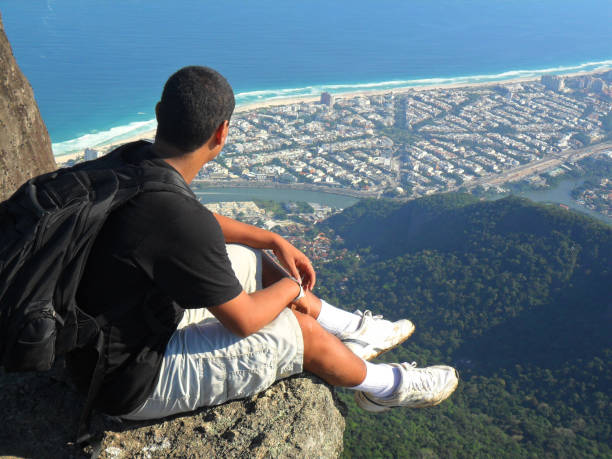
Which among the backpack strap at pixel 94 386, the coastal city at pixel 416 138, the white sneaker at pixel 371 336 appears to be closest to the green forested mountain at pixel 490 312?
the coastal city at pixel 416 138

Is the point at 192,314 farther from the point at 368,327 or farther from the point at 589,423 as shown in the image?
the point at 589,423

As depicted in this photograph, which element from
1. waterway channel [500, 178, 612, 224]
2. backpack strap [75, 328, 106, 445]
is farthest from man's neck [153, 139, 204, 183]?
waterway channel [500, 178, 612, 224]

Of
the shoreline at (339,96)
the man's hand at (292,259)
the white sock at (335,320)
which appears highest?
the man's hand at (292,259)

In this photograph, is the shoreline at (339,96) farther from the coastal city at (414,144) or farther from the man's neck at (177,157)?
the man's neck at (177,157)

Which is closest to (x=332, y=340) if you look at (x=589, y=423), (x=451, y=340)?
(x=589, y=423)

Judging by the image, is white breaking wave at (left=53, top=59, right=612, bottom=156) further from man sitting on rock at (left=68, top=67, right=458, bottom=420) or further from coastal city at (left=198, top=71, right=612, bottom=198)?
man sitting on rock at (left=68, top=67, right=458, bottom=420)
